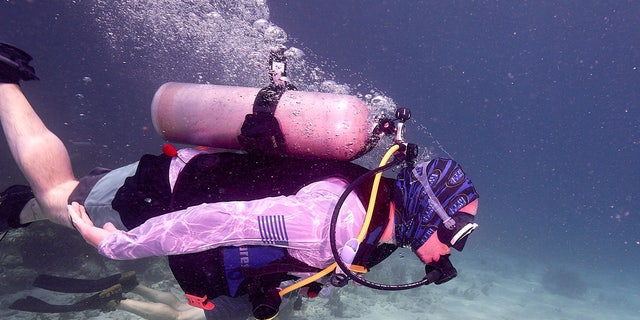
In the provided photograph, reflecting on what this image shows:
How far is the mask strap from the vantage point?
2865 mm

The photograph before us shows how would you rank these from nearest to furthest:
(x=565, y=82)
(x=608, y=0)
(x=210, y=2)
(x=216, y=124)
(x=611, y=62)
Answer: (x=216, y=124) → (x=210, y=2) → (x=608, y=0) → (x=611, y=62) → (x=565, y=82)

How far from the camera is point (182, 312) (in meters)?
6.36

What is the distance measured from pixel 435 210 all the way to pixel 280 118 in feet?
5.13

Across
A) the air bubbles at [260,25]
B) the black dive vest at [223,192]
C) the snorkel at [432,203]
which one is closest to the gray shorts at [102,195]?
the black dive vest at [223,192]

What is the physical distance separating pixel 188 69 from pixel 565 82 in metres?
75.3

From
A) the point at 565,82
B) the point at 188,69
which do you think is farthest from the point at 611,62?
the point at 188,69

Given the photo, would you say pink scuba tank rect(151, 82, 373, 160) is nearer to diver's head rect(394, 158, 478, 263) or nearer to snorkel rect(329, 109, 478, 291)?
snorkel rect(329, 109, 478, 291)

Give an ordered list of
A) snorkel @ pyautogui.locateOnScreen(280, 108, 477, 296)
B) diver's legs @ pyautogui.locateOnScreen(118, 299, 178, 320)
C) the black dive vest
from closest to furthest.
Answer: snorkel @ pyautogui.locateOnScreen(280, 108, 477, 296)
the black dive vest
diver's legs @ pyautogui.locateOnScreen(118, 299, 178, 320)

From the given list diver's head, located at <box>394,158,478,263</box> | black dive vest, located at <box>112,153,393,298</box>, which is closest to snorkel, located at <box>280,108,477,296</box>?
diver's head, located at <box>394,158,478,263</box>

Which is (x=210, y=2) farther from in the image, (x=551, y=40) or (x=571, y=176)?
(x=571, y=176)

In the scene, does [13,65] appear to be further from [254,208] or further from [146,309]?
[146,309]

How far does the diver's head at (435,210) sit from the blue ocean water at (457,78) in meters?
12.7

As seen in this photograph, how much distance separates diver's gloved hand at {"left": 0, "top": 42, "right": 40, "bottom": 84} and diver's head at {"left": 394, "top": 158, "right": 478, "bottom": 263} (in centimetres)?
395

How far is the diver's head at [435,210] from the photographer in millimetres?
2889
